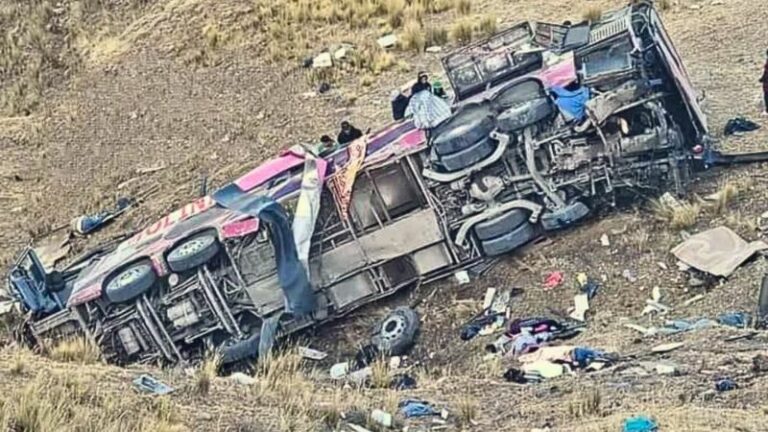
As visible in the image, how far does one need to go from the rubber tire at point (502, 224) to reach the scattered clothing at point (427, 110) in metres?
0.95

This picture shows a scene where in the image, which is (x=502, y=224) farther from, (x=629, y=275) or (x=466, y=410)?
(x=466, y=410)

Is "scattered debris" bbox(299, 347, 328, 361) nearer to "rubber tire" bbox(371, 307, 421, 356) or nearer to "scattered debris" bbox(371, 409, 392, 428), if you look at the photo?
"rubber tire" bbox(371, 307, 421, 356)

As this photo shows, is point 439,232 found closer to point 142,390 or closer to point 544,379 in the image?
point 544,379

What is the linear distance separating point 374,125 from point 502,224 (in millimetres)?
5141

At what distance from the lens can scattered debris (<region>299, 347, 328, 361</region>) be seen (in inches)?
507

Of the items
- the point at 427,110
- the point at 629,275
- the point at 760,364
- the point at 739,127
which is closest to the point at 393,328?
the point at 427,110

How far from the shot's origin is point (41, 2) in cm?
2445

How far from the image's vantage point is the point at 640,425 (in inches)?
327

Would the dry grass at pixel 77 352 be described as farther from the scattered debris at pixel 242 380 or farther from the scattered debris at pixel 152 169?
the scattered debris at pixel 152 169

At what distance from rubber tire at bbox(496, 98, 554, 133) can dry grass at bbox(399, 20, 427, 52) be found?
759 centimetres

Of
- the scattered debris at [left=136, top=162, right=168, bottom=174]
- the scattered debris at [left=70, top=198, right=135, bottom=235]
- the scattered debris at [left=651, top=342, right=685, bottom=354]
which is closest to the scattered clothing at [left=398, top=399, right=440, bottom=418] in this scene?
the scattered debris at [left=651, top=342, right=685, bottom=354]

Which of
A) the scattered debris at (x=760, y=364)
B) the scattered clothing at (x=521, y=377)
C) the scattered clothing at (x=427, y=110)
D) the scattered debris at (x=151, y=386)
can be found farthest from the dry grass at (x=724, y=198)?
the scattered debris at (x=151, y=386)

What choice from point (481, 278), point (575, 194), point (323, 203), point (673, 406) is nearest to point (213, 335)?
point (323, 203)

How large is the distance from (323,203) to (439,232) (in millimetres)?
1016
